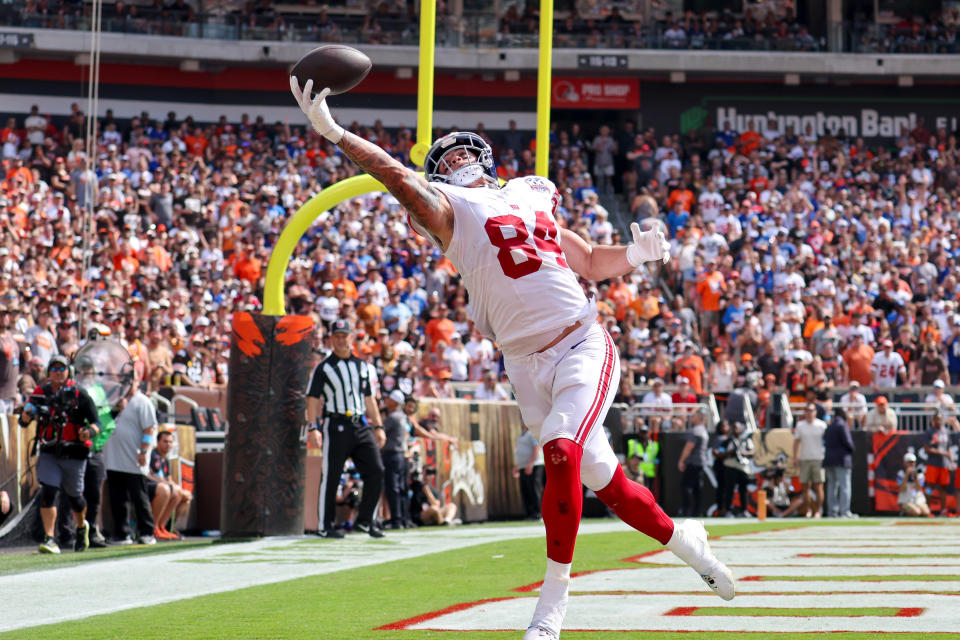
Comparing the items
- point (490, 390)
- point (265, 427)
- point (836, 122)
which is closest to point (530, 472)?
point (490, 390)

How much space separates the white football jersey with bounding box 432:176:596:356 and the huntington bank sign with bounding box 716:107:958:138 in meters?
25.3

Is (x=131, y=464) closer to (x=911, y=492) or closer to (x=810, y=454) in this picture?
(x=810, y=454)

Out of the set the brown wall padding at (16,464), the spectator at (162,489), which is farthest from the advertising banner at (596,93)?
the brown wall padding at (16,464)

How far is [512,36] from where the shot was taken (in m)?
28.3

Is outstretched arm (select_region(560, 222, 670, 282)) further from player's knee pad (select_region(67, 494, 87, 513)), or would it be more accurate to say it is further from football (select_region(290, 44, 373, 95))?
player's knee pad (select_region(67, 494, 87, 513))

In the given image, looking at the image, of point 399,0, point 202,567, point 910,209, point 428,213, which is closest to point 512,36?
point 399,0

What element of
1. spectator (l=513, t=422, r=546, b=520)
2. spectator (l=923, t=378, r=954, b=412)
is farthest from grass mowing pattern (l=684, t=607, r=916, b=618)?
spectator (l=923, t=378, r=954, b=412)

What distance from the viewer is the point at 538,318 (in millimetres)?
5086

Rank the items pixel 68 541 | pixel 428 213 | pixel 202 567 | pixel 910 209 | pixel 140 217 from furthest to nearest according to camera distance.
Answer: pixel 910 209, pixel 140 217, pixel 68 541, pixel 202 567, pixel 428 213

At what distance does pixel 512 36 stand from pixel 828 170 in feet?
22.8

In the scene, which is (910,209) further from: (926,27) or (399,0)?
(399,0)

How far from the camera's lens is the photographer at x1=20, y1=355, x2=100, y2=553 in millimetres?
10297

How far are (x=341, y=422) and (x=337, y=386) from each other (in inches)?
11.6

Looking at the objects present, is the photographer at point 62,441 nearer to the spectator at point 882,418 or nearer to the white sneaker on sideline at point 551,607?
the white sneaker on sideline at point 551,607
